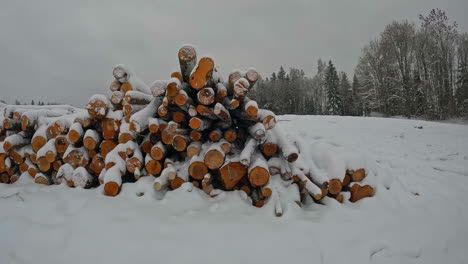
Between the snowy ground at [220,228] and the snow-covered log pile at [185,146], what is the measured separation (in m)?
0.20

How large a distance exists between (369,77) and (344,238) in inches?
1213

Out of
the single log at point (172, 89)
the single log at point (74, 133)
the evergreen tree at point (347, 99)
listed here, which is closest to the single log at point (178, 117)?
the single log at point (172, 89)

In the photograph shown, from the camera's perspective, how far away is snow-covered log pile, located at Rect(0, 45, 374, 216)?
260 centimetres

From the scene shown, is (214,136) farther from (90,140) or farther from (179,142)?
(90,140)

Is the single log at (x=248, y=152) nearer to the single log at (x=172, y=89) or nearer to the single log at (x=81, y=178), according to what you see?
the single log at (x=172, y=89)

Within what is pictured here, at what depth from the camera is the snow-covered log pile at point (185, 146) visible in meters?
2.60

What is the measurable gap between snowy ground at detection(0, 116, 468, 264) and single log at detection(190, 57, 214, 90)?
1230 mm

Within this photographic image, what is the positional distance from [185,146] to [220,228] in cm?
105

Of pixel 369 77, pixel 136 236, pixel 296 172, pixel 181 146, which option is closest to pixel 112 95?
pixel 181 146

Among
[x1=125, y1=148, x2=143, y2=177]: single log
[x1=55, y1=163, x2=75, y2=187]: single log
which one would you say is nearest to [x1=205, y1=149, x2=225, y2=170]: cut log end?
[x1=125, y1=148, x2=143, y2=177]: single log

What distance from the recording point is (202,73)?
2.59 meters

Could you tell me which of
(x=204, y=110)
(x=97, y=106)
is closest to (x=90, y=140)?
(x=97, y=106)

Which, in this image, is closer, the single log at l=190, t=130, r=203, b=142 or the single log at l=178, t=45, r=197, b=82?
the single log at l=178, t=45, r=197, b=82

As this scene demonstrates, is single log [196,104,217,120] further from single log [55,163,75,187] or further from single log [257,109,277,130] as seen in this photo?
single log [55,163,75,187]
